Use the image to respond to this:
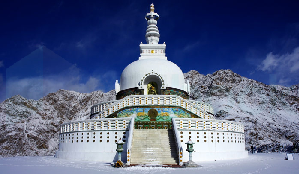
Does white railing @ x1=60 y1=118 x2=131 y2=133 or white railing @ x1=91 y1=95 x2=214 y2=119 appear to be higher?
white railing @ x1=91 y1=95 x2=214 y2=119

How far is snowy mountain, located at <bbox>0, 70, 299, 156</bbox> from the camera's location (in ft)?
124

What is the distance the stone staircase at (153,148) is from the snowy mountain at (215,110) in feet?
58.3

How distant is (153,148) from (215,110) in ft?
115

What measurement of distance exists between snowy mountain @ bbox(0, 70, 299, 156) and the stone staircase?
1777 centimetres

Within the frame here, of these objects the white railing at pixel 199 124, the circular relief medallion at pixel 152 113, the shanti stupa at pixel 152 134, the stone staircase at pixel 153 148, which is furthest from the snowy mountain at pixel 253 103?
the stone staircase at pixel 153 148

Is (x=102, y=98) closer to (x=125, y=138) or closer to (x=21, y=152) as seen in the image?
(x=21, y=152)

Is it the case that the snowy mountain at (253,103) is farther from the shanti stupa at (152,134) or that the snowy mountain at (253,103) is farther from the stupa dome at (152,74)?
the shanti stupa at (152,134)

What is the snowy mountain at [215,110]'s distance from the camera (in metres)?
37.8

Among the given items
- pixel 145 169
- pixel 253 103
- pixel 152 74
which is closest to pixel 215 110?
pixel 253 103

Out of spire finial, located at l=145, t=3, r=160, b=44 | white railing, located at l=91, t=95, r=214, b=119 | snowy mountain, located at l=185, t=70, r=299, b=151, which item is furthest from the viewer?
snowy mountain, located at l=185, t=70, r=299, b=151

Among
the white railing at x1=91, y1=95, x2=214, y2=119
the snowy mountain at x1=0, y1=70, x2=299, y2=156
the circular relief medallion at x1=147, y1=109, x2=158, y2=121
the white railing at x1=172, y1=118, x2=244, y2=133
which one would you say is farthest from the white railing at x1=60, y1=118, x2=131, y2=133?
the snowy mountain at x1=0, y1=70, x2=299, y2=156

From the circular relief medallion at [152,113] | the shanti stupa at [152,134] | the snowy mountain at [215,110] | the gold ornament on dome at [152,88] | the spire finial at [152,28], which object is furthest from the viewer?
the snowy mountain at [215,110]

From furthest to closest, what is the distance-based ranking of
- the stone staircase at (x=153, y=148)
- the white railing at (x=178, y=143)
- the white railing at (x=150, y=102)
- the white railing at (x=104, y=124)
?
the white railing at (x=150, y=102) < the white railing at (x=104, y=124) < the stone staircase at (x=153, y=148) < the white railing at (x=178, y=143)

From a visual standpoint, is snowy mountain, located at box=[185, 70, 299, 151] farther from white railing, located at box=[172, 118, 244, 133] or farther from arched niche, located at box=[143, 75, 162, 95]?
white railing, located at box=[172, 118, 244, 133]
